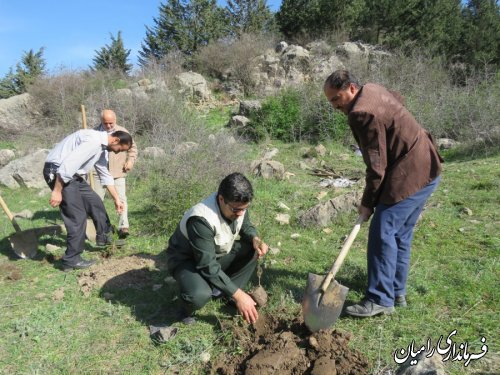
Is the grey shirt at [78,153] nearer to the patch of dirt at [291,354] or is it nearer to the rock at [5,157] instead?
the patch of dirt at [291,354]

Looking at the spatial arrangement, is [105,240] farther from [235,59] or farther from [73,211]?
[235,59]

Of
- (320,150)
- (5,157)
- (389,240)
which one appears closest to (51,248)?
(389,240)

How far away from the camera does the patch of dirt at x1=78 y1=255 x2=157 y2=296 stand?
3828mm

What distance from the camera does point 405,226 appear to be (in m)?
3.03

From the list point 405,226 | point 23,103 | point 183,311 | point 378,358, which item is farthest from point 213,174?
point 23,103

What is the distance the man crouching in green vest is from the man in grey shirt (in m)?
1.55

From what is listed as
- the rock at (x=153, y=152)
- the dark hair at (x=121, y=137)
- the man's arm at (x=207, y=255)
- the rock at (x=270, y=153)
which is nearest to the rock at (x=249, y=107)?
the rock at (x=270, y=153)

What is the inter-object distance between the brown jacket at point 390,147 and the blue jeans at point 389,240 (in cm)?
8

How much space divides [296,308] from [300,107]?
940 cm

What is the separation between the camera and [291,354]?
246 cm

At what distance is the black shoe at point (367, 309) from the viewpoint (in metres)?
2.98

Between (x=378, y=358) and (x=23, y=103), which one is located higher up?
(x=23, y=103)

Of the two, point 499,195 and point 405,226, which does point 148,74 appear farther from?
point 405,226

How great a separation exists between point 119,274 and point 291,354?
2258 mm
